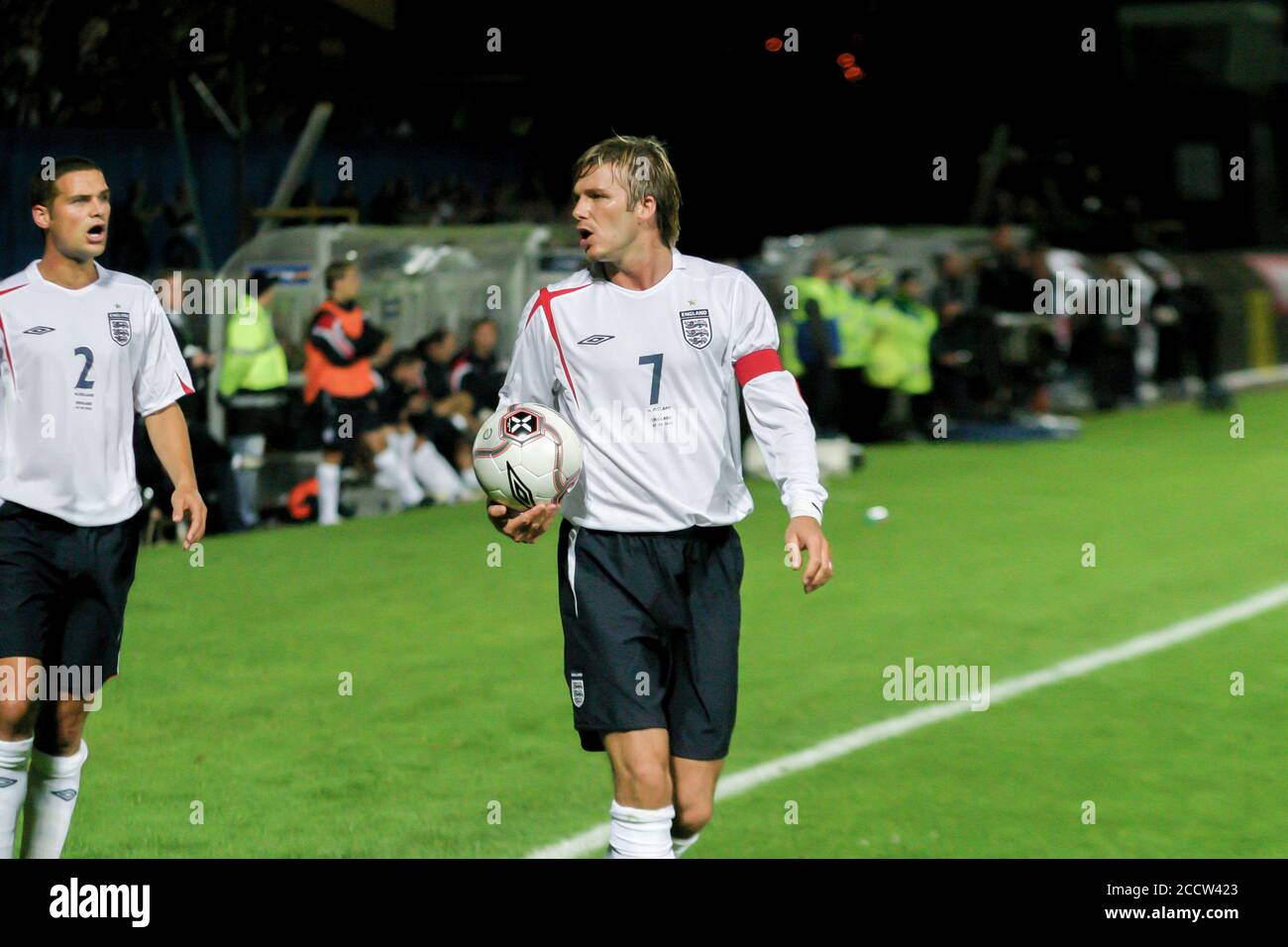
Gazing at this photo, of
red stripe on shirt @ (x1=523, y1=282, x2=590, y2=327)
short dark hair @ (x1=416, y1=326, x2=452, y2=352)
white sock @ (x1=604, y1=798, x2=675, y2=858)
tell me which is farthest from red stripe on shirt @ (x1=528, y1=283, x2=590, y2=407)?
short dark hair @ (x1=416, y1=326, x2=452, y2=352)

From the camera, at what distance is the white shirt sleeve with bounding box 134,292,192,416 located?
19.3 feet

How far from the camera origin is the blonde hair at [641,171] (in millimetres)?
5234

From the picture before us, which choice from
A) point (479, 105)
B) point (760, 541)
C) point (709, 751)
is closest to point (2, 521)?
point (709, 751)

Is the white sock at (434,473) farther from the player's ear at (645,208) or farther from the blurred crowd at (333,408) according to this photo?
the player's ear at (645,208)

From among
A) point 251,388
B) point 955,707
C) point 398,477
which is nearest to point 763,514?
point 398,477

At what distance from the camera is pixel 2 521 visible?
5.69 meters

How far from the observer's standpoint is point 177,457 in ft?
19.4

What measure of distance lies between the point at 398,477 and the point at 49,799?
995 cm

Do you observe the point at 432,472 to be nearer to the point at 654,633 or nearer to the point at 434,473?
the point at 434,473

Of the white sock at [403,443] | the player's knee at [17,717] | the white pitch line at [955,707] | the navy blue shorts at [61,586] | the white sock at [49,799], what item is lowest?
the white pitch line at [955,707]

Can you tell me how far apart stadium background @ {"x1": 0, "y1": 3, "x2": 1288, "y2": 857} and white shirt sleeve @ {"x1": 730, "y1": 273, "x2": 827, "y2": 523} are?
1968mm

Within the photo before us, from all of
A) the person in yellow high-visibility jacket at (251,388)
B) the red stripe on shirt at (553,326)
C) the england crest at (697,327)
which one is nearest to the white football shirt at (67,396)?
the red stripe on shirt at (553,326)

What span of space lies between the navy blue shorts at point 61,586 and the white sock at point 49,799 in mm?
315

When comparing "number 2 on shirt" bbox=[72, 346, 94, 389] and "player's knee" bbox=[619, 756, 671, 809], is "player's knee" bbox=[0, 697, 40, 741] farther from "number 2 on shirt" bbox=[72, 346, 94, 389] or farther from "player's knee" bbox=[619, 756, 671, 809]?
"player's knee" bbox=[619, 756, 671, 809]
